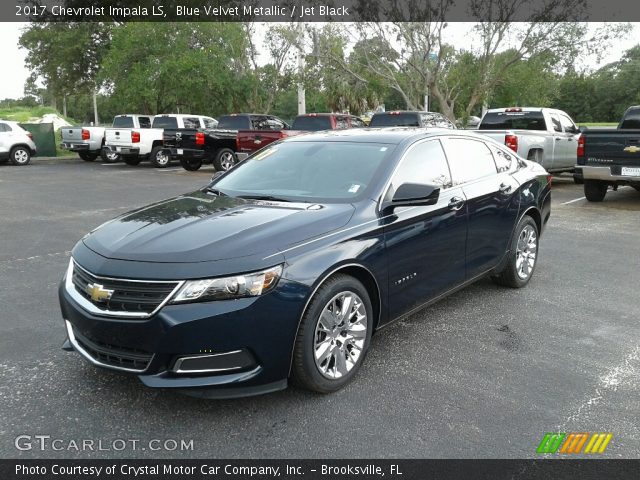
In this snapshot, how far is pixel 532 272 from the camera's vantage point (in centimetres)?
620

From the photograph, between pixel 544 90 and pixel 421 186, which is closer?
pixel 421 186

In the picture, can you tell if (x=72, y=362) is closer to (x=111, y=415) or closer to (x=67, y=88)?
(x=111, y=415)

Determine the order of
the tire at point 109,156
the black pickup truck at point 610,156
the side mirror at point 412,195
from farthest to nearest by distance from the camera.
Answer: the tire at point 109,156 < the black pickup truck at point 610,156 < the side mirror at point 412,195

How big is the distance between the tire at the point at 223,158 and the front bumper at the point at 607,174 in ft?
35.8

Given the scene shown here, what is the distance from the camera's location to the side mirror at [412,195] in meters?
4.09

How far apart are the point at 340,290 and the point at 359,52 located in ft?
77.8

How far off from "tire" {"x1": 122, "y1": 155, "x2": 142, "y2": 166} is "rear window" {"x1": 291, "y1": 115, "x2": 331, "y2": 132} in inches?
298

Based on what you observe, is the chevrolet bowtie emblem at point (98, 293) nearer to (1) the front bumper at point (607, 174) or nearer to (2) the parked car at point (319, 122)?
(1) the front bumper at point (607, 174)

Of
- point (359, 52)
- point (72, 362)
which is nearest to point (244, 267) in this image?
point (72, 362)

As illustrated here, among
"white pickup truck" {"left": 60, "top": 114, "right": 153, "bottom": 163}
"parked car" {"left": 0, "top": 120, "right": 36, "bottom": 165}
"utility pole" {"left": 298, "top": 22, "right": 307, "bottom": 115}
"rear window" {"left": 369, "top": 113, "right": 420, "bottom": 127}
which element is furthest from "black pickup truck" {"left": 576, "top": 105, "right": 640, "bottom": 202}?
"parked car" {"left": 0, "top": 120, "right": 36, "bottom": 165}

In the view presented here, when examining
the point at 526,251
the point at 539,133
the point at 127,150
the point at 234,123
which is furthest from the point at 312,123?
the point at 526,251

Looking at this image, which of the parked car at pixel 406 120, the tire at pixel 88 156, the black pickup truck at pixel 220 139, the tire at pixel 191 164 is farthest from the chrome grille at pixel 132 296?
the tire at pixel 88 156

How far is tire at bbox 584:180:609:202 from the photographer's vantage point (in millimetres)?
→ 11867

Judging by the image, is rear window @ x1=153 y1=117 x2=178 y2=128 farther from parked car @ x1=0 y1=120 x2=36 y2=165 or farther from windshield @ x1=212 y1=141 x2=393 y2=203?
→ windshield @ x1=212 y1=141 x2=393 y2=203
